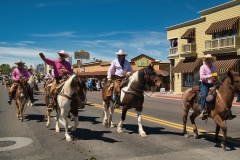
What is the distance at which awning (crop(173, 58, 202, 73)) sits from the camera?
28469 millimetres

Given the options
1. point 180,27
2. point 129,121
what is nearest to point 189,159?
point 129,121

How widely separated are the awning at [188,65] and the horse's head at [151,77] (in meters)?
21.8

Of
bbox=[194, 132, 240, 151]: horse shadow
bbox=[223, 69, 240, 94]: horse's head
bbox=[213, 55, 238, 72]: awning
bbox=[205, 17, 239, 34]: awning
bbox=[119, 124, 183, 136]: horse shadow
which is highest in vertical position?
bbox=[205, 17, 239, 34]: awning

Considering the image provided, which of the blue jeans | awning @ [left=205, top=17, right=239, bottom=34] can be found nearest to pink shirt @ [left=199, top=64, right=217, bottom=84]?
the blue jeans

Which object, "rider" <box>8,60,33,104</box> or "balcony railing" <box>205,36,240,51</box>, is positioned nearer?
"rider" <box>8,60,33,104</box>

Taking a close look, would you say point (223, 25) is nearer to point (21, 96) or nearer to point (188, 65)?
point (188, 65)

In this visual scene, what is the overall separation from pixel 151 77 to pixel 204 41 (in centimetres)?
2351

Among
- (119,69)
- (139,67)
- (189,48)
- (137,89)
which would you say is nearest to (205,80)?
(137,89)

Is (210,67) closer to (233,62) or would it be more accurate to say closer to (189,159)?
(189,159)

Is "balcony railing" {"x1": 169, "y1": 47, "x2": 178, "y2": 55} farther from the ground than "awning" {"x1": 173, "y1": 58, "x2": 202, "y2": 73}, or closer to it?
farther from the ground

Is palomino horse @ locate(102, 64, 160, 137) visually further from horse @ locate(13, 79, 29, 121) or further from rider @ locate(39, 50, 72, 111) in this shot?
horse @ locate(13, 79, 29, 121)

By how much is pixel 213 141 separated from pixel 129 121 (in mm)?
4164

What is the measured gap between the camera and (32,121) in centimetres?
1048

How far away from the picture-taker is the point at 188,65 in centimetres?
2997
